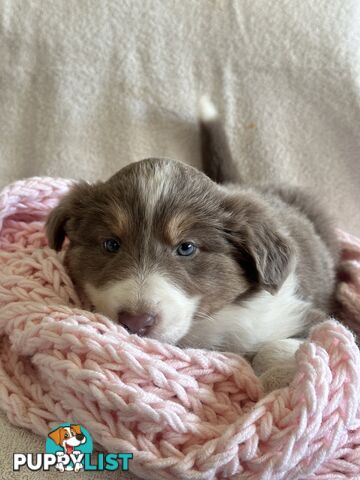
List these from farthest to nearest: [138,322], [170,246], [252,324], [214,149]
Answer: [214,149] < [252,324] < [170,246] < [138,322]

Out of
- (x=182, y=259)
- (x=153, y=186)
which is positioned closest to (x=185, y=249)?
(x=182, y=259)

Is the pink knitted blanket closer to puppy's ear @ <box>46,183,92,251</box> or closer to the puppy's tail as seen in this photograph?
puppy's ear @ <box>46,183,92,251</box>

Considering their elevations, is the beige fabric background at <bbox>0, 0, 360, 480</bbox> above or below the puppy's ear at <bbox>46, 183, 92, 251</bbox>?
above

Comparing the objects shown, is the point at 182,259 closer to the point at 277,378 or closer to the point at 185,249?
the point at 185,249

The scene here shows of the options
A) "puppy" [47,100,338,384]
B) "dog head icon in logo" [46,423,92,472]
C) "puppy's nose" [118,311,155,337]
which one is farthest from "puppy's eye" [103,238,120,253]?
"dog head icon in logo" [46,423,92,472]

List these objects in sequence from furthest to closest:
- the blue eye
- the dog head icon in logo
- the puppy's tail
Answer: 1. the puppy's tail
2. the blue eye
3. the dog head icon in logo

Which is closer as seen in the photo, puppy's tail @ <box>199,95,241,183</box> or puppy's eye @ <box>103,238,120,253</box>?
puppy's eye @ <box>103,238,120,253</box>

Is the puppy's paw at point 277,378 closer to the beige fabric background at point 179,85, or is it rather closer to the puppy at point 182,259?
the puppy at point 182,259

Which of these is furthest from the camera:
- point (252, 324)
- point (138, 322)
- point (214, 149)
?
point (214, 149)
